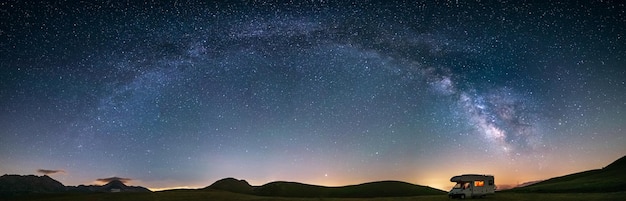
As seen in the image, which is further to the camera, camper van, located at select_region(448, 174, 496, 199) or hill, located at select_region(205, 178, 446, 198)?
hill, located at select_region(205, 178, 446, 198)

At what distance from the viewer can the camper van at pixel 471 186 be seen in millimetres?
47719

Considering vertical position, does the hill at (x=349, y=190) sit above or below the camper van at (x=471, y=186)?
below

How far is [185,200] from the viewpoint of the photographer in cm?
5397

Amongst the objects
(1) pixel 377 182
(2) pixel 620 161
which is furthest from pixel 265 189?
(2) pixel 620 161

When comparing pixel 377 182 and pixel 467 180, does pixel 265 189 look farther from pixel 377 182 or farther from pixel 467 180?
pixel 467 180

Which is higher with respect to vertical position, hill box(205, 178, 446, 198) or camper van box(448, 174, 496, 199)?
camper van box(448, 174, 496, 199)

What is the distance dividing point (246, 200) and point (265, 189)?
7048cm

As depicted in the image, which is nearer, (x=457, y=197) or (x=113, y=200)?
(x=457, y=197)

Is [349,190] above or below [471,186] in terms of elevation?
below

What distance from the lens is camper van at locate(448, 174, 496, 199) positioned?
157ft

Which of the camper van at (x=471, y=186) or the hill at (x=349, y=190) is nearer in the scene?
the camper van at (x=471, y=186)

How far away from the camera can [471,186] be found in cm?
4812

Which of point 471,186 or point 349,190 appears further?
point 349,190

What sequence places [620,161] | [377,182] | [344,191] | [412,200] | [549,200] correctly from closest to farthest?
1. [549,200]
2. [412,200]
3. [344,191]
4. [377,182]
5. [620,161]
